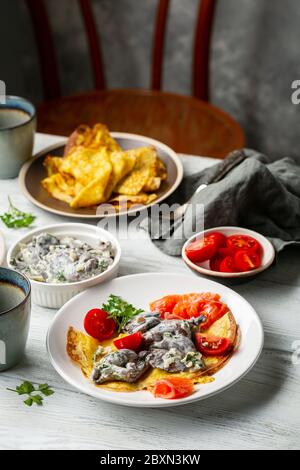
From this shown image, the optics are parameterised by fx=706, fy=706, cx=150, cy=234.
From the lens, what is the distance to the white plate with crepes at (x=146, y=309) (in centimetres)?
140

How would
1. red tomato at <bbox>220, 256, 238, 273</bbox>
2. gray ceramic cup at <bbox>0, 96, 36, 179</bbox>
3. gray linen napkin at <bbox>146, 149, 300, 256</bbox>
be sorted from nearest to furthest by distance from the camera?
red tomato at <bbox>220, 256, 238, 273</bbox>, gray linen napkin at <bbox>146, 149, 300, 256</bbox>, gray ceramic cup at <bbox>0, 96, 36, 179</bbox>

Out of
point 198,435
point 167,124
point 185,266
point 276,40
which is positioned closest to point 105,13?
point 276,40

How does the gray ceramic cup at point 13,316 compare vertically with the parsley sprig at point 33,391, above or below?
above

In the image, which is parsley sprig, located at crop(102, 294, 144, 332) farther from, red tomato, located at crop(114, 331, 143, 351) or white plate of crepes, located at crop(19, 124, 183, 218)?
white plate of crepes, located at crop(19, 124, 183, 218)

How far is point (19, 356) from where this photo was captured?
1.57m

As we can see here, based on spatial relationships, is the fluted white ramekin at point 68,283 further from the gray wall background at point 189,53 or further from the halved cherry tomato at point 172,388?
the gray wall background at point 189,53

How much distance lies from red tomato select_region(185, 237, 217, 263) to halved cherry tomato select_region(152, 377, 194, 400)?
47 centimetres

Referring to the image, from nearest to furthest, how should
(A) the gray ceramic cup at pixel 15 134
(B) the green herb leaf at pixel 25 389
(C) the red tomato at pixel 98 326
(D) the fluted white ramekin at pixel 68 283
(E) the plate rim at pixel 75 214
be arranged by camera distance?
(B) the green herb leaf at pixel 25 389 < (C) the red tomato at pixel 98 326 < (D) the fluted white ramekin at pixel 68 283 < (E) the plate rim at pixel 75 214 < (A) the gray ceramic cup at pixel 15 134

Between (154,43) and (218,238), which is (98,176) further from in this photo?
(154,43)

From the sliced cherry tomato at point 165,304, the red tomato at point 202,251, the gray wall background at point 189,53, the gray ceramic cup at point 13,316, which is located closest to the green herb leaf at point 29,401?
the gray ceramic cup at point 13,316

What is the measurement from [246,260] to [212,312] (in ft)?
0.80

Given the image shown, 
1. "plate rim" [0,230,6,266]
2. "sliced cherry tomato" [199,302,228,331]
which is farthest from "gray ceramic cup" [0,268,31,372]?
"sliced cherry tomato" [199,302,228,331]

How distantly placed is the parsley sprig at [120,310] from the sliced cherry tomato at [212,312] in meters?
0.15

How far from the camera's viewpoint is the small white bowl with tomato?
1.79 m
